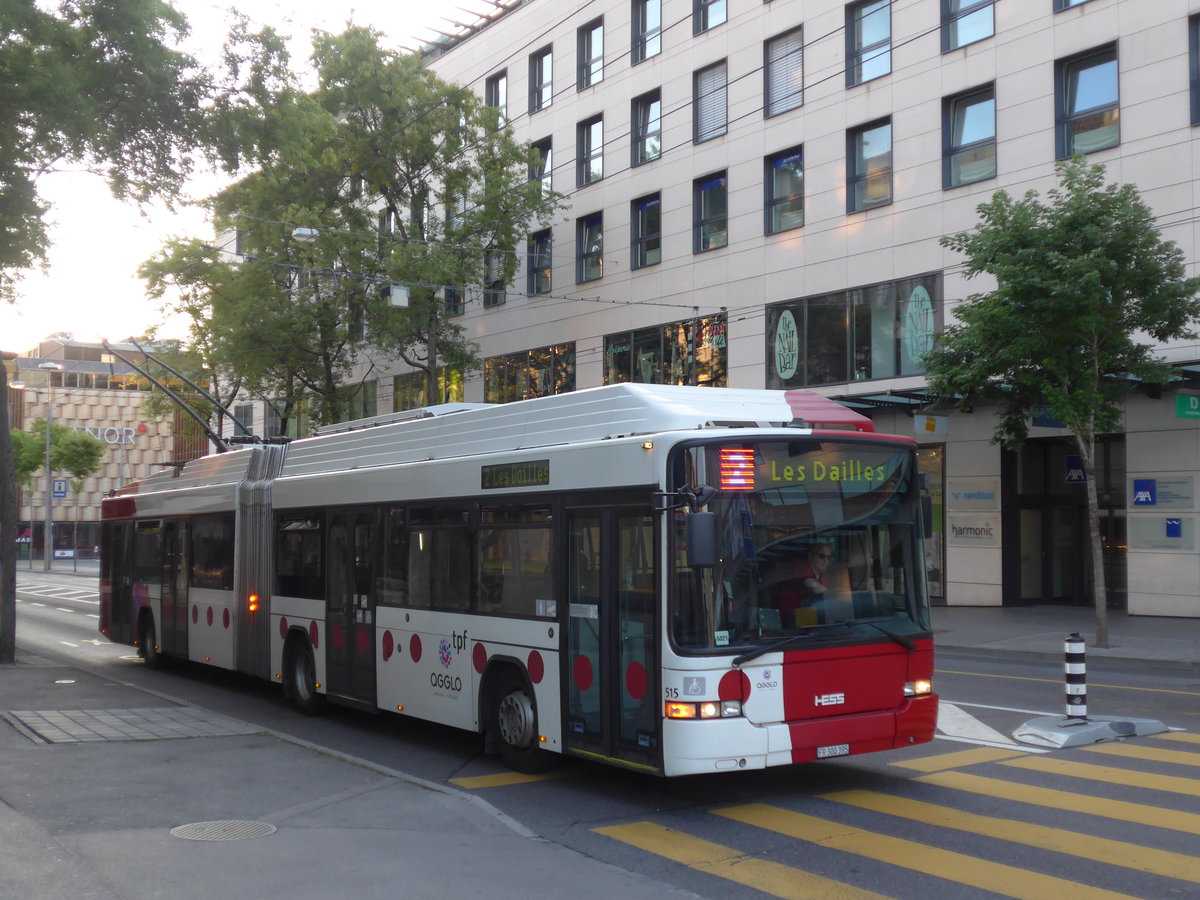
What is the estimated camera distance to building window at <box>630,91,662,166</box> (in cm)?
3322

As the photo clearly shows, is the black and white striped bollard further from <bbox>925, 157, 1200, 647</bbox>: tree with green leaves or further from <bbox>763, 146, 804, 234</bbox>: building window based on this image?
<bbox>763, 146, 804, 234</bbox>: building window

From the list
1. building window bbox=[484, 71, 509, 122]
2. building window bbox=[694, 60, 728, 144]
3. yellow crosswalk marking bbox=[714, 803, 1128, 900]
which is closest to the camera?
yellow crosswalk marking bbox=[714, 803, 1128, 900]

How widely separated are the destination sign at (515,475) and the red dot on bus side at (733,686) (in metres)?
2.31

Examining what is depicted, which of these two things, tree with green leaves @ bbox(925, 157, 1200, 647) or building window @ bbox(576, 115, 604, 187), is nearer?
tree with green leaves @ bbox(925, 157, 1200, 647)

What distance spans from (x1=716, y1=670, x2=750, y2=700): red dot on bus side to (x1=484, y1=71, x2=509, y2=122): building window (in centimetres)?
3384

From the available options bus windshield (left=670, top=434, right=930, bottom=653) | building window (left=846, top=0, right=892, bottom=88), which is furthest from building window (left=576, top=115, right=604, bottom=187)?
bus windshield (left=670, top=434, right=930, bottom=653)

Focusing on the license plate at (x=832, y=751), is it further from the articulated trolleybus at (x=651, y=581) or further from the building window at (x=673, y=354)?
the building window at (x=673, y=354)

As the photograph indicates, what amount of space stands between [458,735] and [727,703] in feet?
15.7

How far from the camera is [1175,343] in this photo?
2191cm

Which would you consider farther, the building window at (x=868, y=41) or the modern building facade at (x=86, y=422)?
the modern building facade at (x=86, y=422)

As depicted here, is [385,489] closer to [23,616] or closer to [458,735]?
[458,735]

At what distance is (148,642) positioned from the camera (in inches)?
727

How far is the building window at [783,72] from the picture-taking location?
29.2 metres

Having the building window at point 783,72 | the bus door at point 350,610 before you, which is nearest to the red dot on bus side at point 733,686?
the bus door at point 350,610
